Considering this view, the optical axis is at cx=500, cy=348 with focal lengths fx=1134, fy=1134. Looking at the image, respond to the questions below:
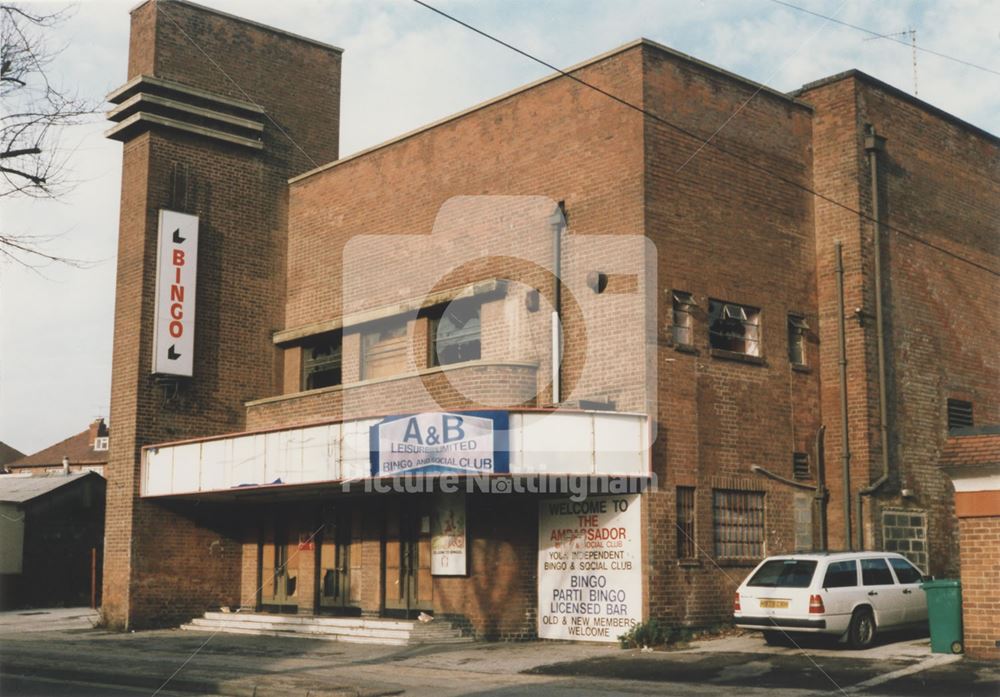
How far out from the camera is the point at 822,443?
76.9ft

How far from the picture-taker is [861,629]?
1872 cm

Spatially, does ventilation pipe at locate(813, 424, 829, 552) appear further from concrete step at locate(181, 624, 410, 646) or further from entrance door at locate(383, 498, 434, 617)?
concrete step at locate(181, 624, 410, 646)

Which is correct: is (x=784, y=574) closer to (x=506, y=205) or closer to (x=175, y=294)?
(x=506, y=205)

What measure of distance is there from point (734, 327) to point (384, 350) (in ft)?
26.3

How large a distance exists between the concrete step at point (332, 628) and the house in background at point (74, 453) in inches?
1599

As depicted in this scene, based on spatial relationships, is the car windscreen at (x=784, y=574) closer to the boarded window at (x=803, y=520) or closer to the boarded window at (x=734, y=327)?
the boarded window at (x=803, y=520)

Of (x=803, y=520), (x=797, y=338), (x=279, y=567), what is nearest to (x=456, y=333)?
(x=797, y=338)

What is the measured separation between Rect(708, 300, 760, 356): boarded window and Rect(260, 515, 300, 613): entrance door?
11.1 metres

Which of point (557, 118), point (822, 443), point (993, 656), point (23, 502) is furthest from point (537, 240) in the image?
point (23, 502)

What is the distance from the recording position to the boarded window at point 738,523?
21625 mm

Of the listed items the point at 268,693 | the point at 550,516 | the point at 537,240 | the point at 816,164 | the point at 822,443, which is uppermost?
the point at 816,164

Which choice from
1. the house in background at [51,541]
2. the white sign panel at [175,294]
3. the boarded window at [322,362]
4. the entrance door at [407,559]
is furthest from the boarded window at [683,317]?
the house in background at [51,541]

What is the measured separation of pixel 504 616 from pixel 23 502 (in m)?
18.2

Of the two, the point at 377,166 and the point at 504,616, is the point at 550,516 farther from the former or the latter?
the point at 377,166
